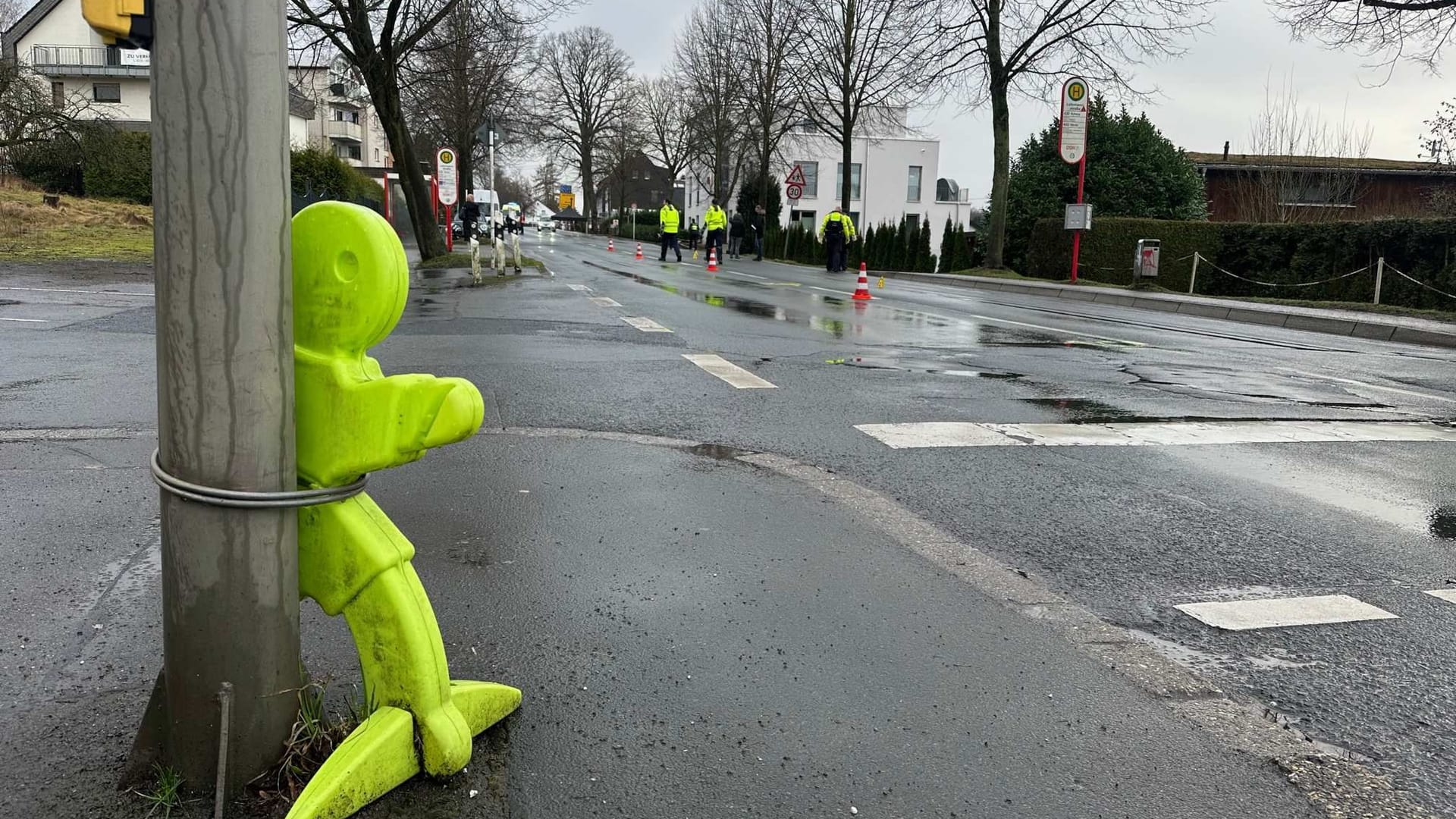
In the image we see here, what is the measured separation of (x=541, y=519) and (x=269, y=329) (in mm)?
2400

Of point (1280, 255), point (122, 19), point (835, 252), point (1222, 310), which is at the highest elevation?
point (1280, 255)

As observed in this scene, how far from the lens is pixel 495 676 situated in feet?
9.41

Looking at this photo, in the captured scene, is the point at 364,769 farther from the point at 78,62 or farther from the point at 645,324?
the point at 78,62

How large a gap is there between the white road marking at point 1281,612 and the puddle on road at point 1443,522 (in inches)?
48.9

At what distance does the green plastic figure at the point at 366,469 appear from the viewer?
2.09 metres

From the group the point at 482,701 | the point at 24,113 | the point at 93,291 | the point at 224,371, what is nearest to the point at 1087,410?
the point at 482,701

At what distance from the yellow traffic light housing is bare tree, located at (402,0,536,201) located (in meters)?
22.8

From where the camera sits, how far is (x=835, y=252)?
1227 inches

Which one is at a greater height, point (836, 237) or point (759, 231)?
point (759, 231)

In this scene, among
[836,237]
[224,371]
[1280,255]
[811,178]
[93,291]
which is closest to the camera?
[224,371]

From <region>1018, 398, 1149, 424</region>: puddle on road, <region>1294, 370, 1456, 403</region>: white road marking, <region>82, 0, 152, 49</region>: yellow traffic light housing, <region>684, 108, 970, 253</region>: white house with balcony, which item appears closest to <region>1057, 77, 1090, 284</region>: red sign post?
<region>1294, 370, 1456, 403</region>: white road marking

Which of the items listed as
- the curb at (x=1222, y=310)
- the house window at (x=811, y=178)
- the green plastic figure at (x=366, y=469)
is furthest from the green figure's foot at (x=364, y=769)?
→ the house window at (x=811, y=178)

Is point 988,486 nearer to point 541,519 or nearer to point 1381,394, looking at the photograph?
point 541,519

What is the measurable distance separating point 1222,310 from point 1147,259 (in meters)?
4.96
